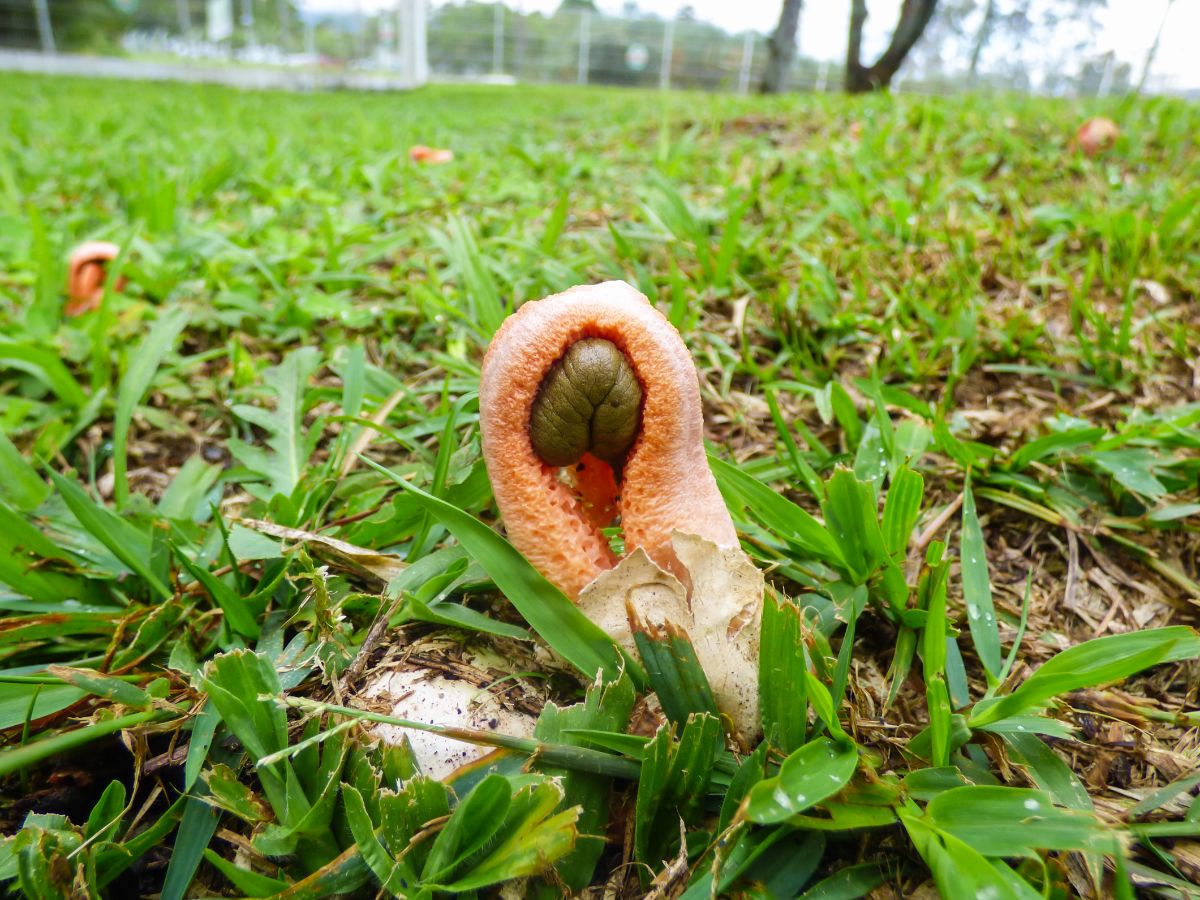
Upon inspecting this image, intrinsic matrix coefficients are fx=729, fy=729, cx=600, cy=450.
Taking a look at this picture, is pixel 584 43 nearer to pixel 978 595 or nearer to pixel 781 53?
pixel 781 53

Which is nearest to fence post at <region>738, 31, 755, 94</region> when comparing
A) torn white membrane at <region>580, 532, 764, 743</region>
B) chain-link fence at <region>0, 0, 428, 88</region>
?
chain-link fence at <region>0, 0, 428, 88</region>

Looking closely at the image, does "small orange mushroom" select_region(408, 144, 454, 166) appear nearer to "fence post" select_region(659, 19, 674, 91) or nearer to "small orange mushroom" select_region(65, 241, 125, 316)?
"small orange mushroom" select_region(65, 241, 125, 316)

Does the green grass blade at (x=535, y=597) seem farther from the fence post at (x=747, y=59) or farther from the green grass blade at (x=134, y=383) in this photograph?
the fence post at (x=747, y=59)

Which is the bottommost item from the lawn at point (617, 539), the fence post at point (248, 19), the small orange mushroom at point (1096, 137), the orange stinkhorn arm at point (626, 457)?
the lawn at point (617, 539)

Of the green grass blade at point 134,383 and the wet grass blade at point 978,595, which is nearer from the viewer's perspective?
the wet grass blade at point 978,595

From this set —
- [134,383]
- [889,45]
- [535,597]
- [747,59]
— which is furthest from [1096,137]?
[747,59]

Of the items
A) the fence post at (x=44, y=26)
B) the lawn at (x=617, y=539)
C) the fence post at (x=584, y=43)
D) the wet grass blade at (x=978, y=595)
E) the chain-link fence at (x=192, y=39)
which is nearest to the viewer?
the lawn at (x=617, y=539)

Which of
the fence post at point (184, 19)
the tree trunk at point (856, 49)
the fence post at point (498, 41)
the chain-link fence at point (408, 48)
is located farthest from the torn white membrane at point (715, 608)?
the fence post at point (498, 41)
